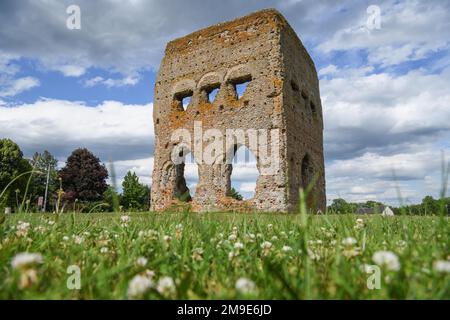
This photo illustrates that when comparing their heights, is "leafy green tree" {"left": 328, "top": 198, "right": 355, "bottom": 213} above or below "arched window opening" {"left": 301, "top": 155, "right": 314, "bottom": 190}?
below

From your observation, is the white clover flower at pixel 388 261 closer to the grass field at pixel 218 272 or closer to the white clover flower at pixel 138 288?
the grass field at pixel 218 272

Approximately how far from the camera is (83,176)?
32656mm

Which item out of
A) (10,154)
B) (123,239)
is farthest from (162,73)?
(10,154)

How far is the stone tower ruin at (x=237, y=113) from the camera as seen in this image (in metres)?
13.2

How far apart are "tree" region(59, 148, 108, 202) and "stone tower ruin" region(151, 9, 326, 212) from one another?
19.0 meters

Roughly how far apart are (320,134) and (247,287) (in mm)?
17515

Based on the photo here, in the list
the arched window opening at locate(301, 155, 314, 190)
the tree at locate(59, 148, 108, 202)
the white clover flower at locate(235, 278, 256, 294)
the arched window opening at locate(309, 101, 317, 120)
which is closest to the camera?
the white clover flower at locate(235, 278, 256, 294)

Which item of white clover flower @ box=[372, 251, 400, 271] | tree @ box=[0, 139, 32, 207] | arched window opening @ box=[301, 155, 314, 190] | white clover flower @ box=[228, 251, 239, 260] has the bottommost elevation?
white clover flower @ box=[228, 251, 239, 260]

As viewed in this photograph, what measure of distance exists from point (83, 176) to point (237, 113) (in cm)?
2383

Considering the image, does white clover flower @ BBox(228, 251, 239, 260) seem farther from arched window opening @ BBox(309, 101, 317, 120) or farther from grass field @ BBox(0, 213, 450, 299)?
arched window opening @ BBox(309, 101, 317, 120)

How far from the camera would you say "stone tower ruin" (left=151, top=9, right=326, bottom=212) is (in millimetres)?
13156

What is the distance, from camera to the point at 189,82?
1568cm

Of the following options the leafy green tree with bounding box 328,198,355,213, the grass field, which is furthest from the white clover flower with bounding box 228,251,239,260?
the leafy green tree with bounding box 328,198,355,213
